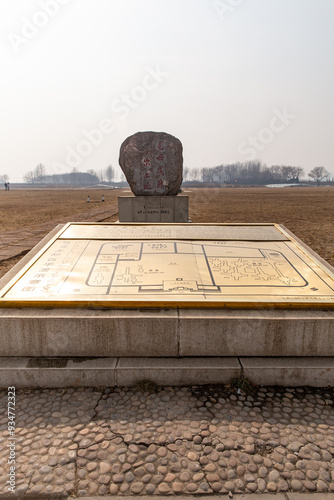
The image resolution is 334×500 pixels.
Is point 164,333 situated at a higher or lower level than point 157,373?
higher

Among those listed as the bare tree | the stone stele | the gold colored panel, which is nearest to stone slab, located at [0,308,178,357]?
the gold colored panel

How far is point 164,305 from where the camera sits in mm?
2547

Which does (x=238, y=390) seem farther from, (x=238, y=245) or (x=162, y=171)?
(x=162, y=171)

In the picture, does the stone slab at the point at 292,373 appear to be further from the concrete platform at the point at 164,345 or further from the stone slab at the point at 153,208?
the stone slab at the point at 153,208

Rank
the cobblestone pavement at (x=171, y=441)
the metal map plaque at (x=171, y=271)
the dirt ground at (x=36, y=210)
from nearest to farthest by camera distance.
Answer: the cobblestone pavement at (x=171, y=441) < the metal map plaque at (x=171, y=271) < the dirt ground at (x=36, y=210)

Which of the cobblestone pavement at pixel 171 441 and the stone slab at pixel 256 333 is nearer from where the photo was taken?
the cobblestone pavement at pixel 171 441

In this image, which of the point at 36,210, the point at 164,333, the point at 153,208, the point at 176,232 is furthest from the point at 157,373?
the point at 36,210

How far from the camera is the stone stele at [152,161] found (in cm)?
724

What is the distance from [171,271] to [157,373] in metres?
0.89

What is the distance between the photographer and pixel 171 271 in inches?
116

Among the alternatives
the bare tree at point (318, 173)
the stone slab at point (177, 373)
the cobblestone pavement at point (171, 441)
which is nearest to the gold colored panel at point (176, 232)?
the stone slab at point (177, 373)

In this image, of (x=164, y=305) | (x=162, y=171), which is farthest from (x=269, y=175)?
(x=164, y=305)

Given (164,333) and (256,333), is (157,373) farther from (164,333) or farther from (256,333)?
(256,333)

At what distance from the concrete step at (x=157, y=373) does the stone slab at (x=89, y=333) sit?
0.09m
